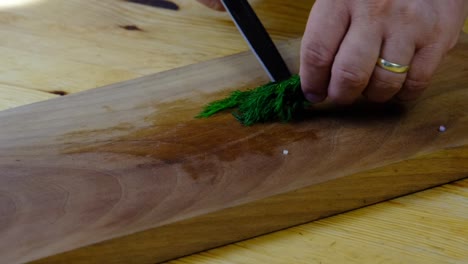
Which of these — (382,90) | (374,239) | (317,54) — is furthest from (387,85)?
(374,239)

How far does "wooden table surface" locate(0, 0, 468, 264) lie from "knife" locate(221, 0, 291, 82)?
14 centimetres

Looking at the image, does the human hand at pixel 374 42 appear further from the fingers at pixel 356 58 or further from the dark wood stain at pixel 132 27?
the dark wood stain at pixel 132 27

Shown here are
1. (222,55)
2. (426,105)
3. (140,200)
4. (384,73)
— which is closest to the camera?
(140,200)

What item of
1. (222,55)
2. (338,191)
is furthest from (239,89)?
(338,191)

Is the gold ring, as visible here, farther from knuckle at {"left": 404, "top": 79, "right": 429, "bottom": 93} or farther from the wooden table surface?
the wooden table surface

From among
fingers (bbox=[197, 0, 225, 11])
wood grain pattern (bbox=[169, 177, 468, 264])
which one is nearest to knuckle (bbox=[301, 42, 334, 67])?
wood grain pattern (bbox=[169, 177, 468, 264])

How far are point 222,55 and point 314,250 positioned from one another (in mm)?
578

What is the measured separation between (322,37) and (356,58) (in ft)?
0.21

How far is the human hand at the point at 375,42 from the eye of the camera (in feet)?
3.47

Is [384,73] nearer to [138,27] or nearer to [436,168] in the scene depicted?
[436,168]

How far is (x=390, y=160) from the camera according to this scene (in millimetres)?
1068

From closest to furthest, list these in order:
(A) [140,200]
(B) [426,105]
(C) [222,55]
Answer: (A) [140,200], (B) [426,105], (C) [222,55]

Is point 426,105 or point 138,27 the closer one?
point 426,105

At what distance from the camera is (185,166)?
3.47 feet
